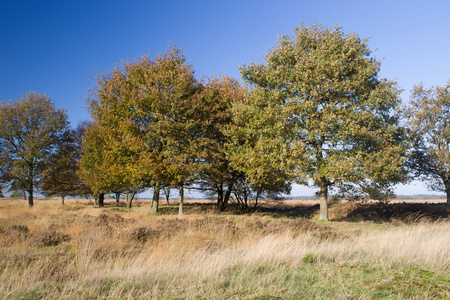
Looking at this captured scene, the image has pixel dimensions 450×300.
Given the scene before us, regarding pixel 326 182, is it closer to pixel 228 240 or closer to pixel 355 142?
pixel 355 142

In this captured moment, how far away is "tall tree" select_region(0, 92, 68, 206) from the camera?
2716cm

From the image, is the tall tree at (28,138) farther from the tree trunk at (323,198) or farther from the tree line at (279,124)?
the tree trunk at (323,198)

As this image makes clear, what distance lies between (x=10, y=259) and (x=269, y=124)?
1440 cm

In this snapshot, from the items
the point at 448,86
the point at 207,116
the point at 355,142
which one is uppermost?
the point at 448,86

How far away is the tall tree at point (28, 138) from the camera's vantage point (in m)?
27.2

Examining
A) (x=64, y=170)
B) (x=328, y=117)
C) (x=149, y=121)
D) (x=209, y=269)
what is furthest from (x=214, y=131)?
(x=64, y=170)

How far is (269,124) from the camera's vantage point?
691 inches

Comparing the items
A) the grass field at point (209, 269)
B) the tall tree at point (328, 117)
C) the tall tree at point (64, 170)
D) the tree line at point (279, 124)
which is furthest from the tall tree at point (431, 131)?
the tall tree at point (64, 170)

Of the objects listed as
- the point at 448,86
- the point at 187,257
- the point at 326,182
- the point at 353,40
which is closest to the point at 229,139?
the point at 326,182

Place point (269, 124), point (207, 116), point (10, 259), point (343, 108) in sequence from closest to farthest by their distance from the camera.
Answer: point (10, 259), point (343, 108), point (269, 124), point (207, 116)

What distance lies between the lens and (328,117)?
49.6 feet

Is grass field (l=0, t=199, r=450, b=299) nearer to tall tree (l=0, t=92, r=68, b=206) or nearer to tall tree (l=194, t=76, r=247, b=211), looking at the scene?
tall tree (l=194, t=76, r=247, b=211)

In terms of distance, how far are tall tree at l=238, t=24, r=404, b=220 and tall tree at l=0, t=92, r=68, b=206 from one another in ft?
Answer: 73.8

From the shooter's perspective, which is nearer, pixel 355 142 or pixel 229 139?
pixel 355 142
